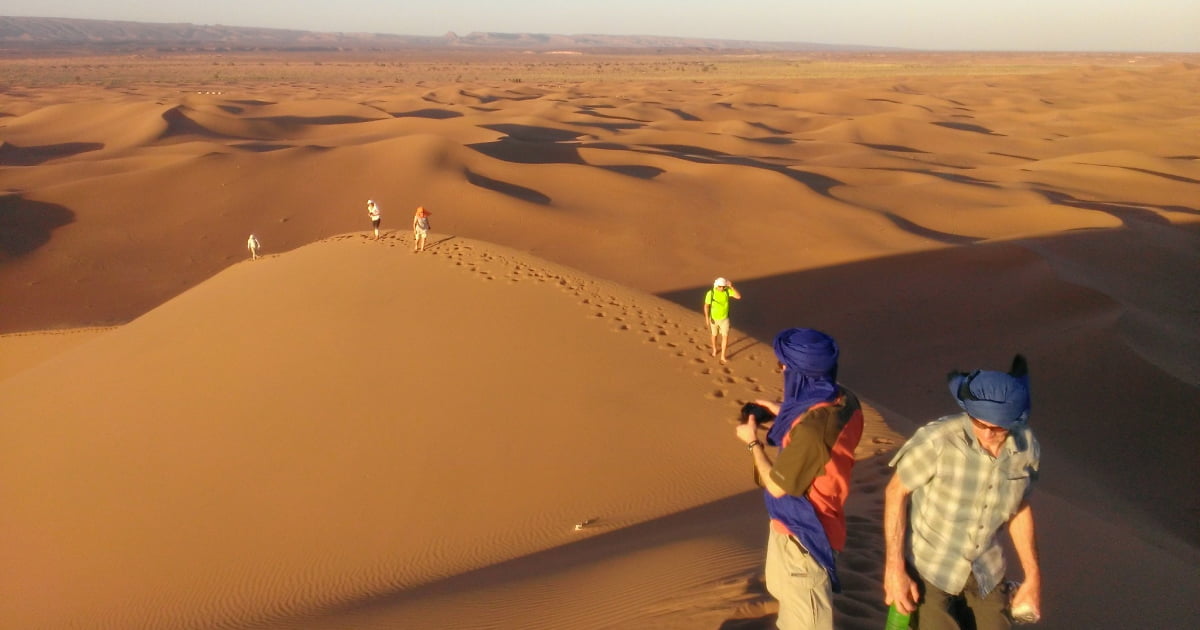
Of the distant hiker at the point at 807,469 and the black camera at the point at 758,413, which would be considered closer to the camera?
the distant hiker at the point at 807,469

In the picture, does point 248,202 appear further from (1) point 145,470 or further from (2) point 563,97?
(2) point 563,97

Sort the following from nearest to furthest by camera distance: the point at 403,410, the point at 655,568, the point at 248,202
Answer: the point at 655,568 < the point at 403,410 < the point at 248,202

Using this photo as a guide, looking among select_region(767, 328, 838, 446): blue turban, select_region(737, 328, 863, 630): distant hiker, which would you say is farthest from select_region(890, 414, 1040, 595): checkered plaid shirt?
select_region(767, 328, 838, 446): blue turban

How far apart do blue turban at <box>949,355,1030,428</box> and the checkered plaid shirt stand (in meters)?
0.12

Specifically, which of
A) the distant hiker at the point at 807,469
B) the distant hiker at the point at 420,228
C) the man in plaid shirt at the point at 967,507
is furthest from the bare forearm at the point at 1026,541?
the distant hiker at the point at 420,228

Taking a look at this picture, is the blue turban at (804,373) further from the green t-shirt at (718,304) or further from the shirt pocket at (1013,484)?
the green t-shirt at (718,304)

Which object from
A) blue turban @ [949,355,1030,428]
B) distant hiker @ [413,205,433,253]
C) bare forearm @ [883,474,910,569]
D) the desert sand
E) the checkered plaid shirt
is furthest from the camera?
distant hiker @ [413,205,433,253]

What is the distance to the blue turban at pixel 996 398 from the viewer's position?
2.83 meters

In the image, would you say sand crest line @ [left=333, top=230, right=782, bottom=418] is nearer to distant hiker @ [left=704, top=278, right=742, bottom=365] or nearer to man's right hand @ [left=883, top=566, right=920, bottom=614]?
distant hiker @ [left=704, top=278, right=742, bottom=365]

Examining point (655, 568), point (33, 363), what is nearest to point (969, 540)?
point (655, 568)

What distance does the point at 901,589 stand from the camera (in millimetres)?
3109

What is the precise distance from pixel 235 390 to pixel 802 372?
7.15 m

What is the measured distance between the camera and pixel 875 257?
18.6 m

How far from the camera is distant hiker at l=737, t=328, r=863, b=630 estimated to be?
290 centimetres
